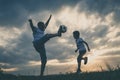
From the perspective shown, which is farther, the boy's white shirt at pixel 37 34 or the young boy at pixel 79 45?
the young boy at pixel 79 45

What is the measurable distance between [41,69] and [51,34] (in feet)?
6.63

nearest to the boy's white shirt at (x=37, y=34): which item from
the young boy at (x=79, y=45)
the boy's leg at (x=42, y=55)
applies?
the boy's leg at (x=42, y=55)

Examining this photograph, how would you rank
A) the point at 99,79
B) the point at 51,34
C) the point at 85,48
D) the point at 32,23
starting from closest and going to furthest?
the point at 99,79
the point at 51,34
the point at 32,23
the point at 85,48

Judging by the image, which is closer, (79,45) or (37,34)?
(37,34)

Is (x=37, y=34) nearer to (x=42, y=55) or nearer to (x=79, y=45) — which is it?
(x=42, y=55)

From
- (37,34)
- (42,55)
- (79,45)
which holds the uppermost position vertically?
(79,45)

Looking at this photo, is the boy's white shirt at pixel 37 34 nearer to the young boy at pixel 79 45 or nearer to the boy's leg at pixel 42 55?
the boy's leg at pixel 42 55

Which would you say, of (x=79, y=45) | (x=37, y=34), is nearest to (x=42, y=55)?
(x=37, y=34)

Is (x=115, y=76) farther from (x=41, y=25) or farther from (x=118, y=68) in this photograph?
(x=41, y=25)

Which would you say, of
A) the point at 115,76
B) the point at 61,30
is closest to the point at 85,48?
the point at 61,30

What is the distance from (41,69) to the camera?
13461mm

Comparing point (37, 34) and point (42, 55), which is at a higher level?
point (37, 34)

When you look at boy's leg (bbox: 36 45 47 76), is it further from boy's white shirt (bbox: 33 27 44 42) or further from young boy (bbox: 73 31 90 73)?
young boy (bbox: 73 31 90 73)

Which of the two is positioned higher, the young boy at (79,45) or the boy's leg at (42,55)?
the young boy at (79,45)
